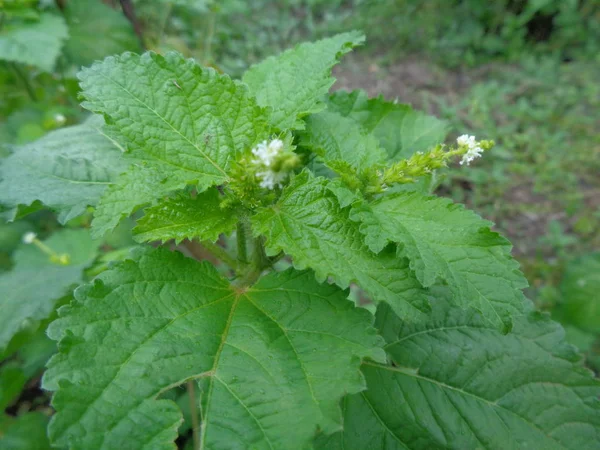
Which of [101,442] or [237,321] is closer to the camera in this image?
[101,442]

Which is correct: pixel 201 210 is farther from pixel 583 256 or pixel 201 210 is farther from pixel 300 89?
pixel 583 256

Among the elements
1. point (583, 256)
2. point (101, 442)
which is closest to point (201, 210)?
point (101, 442)

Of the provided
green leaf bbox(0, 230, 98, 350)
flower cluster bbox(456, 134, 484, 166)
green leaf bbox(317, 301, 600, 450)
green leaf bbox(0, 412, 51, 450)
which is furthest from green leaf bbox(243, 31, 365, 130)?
green leaf bbox(0, 412, 51, 450)

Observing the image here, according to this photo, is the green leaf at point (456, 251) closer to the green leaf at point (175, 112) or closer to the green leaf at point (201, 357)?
the green leaf at point (201, 357)

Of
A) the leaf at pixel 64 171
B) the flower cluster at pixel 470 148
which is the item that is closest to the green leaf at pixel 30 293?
the leaf at pixel 64 171

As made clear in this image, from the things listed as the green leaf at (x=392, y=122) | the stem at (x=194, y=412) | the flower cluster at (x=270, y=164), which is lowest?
the stem at (x=194, y=412)

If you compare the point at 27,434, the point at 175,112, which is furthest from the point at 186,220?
the point at 27,434
